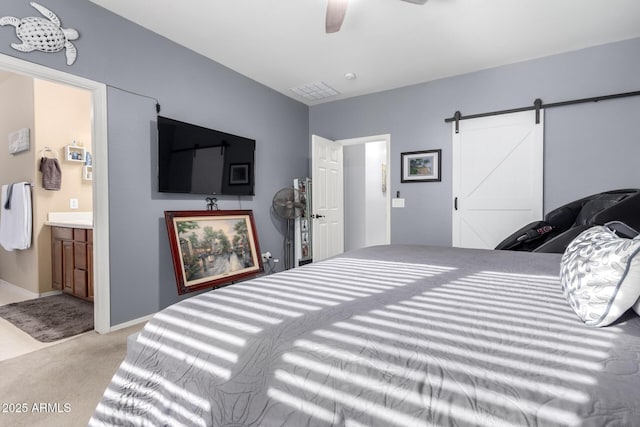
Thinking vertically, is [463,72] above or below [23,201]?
above

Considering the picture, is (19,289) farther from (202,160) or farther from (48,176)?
(202,160)

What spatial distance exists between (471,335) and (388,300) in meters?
0.29

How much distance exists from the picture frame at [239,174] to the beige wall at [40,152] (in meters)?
1.96

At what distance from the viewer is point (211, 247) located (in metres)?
3.15

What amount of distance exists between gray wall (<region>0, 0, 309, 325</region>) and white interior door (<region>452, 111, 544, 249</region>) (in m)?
2.73

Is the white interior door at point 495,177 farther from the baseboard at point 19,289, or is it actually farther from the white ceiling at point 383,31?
the baseboard at point 19,289

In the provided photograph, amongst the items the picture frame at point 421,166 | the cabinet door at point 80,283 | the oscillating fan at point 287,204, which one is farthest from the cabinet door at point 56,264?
the picture frame at point 421,166

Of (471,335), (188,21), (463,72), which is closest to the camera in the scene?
(471,335)

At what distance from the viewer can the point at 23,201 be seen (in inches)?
136

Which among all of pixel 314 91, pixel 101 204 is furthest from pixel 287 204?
pixel 101 204

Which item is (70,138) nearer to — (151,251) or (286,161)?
(151,251)

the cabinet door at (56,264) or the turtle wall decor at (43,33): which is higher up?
the turtle wall decor at (43,33)

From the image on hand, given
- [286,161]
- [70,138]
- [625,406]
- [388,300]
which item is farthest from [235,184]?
[625,406]

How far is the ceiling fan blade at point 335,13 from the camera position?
2107mm
